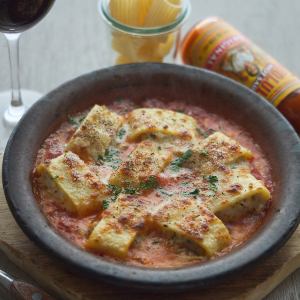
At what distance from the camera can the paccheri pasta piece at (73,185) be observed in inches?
118

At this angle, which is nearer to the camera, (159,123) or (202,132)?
(159,123)

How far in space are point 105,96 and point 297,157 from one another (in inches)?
45.2

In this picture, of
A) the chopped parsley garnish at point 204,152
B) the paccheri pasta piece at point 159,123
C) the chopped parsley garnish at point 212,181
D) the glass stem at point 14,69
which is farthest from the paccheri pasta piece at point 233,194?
the glass stem at point 14,69

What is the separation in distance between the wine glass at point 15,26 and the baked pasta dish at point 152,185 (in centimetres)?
60

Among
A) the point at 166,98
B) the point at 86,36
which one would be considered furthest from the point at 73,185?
the point at 86,36

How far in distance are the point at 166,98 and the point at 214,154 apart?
666 mm

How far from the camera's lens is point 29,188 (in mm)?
3059

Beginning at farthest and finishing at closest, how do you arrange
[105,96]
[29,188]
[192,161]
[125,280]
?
[105,96], [192,161], [29,188], [125,280]

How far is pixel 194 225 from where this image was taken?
2875 mm

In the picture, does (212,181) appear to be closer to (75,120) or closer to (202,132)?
(202,132)

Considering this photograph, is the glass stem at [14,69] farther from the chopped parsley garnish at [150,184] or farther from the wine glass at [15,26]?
the chopped parsley garnish at [150,184]

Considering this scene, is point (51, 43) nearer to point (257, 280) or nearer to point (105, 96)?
point (105, 96)

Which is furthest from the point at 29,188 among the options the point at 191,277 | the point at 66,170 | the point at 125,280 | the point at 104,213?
the point at 191,277

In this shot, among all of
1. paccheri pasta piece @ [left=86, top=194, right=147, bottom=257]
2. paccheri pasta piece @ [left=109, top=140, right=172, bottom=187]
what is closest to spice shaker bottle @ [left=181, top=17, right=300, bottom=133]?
paccheri pasta piece @ [left=109, top=140, right=172, bottom=187]
